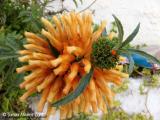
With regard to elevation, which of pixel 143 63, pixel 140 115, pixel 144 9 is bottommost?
pixel 140 115

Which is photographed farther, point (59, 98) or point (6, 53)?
point (6, 53)

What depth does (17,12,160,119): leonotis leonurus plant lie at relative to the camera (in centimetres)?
116

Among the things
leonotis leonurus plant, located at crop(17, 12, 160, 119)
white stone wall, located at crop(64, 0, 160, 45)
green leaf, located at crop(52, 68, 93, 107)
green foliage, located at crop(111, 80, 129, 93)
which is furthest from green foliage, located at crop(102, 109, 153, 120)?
green leaf, located at crop(52, 68, 93, 107)

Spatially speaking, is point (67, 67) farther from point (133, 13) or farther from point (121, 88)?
point (133, 13)

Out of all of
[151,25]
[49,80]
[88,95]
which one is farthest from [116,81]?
[151,25]

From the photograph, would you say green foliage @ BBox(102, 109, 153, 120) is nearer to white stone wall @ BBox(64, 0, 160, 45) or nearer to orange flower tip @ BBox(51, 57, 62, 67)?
white stone wall @ BBox(64, 0, 160, 45)

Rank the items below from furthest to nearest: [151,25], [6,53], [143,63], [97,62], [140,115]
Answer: [151,25] → [143,63] → [140,115] → [6,53] → [97,62]

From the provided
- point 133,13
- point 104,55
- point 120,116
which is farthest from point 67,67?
point 133,13

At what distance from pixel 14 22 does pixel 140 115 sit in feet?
3.03

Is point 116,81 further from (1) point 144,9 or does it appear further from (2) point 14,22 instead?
(1) point 144,9

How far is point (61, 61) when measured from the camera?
3.83 feet

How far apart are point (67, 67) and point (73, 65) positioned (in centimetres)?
2

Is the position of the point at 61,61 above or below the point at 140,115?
above

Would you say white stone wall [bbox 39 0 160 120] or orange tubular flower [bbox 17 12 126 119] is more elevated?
orange tubular flower [bbox 17 12 126 119]
